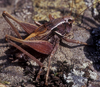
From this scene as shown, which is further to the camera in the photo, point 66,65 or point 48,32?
point 48,32

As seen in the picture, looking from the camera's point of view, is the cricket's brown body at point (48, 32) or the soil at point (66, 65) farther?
the cricket's brown body at point (48, 32)

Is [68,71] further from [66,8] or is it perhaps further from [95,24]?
[66,8]

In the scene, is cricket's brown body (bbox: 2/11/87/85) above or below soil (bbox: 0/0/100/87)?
above

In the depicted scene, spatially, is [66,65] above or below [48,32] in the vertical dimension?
below

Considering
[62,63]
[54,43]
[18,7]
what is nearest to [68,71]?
[62,63]

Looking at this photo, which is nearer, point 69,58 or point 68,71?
point 68,71

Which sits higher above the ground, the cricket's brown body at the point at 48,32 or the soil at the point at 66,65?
the cricket's brown body at the point at 48,32

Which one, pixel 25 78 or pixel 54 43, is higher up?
pixel 54 43

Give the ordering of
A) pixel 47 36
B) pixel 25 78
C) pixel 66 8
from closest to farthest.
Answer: pixel 25 78 → pixel 47 36 → pixel 66 8

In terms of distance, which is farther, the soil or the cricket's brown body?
the cricket's brown body

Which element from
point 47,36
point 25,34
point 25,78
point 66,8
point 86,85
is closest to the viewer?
point 86,85

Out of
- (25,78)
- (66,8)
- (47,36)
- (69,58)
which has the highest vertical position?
(66,8)
